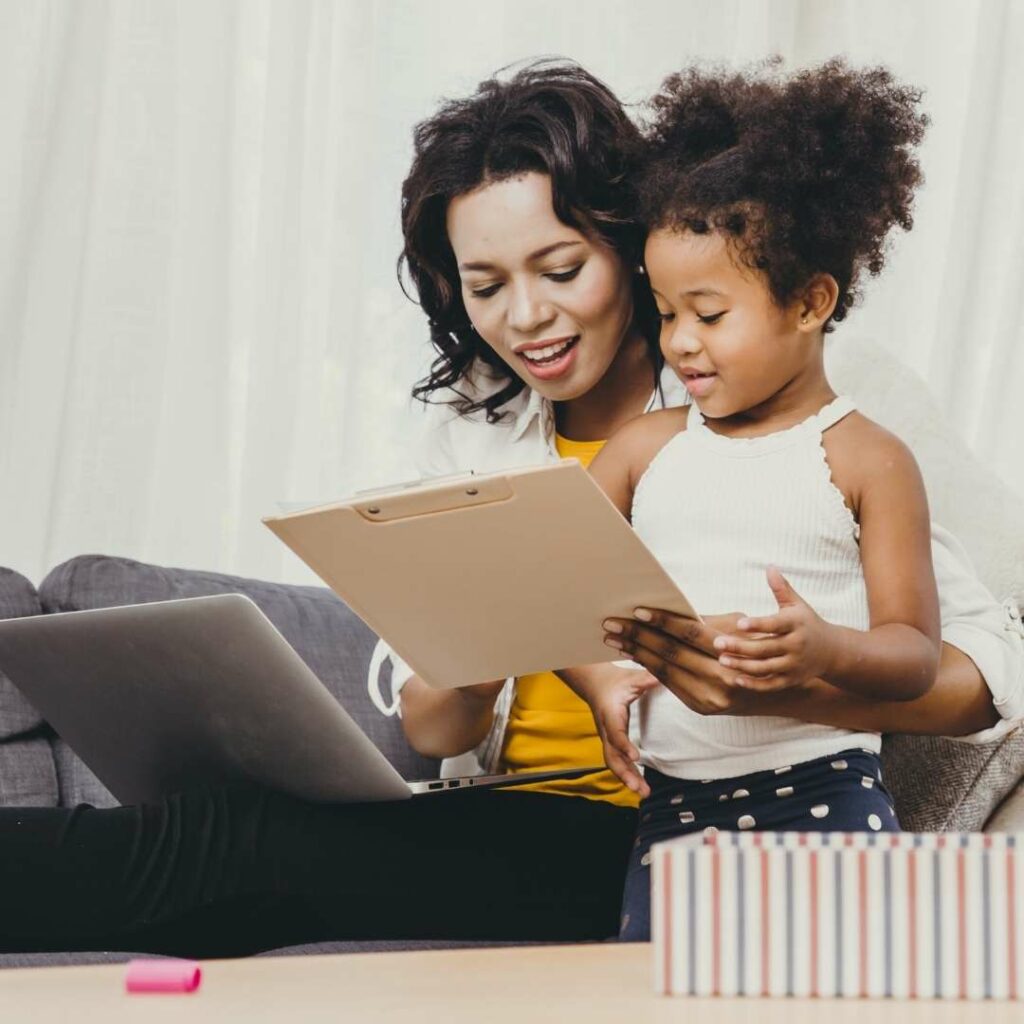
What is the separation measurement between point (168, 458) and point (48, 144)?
502 millimetres

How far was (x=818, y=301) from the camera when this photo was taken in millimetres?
1499

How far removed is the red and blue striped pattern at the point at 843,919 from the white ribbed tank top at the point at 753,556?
579 millimetres

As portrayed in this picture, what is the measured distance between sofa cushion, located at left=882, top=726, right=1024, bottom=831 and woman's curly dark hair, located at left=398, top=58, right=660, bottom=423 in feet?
1.73

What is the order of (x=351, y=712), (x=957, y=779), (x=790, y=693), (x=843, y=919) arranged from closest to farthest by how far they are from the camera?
(x=843, y=919)
(x=790, y=693)
(x=957, y=779)
(x=351, y=712)

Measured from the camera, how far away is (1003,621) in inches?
63.2

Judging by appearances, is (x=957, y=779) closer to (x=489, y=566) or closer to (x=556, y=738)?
(x=556, y=738)

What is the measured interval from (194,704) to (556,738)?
427 millimetres

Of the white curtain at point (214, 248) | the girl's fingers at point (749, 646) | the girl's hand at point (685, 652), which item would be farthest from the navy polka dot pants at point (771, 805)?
the white curtain at point (214, 248)

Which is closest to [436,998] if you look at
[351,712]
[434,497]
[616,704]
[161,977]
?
[161,977]

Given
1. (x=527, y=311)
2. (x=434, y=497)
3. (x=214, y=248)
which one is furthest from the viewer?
(x=214, y=248)

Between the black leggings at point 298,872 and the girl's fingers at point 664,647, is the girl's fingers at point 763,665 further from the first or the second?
the black leggings at point 298,872

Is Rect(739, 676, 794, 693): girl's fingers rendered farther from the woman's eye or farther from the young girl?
the woman's eye

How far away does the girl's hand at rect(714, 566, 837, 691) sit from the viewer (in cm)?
121

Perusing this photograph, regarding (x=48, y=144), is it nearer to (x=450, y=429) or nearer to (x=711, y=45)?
(x=450, y=429)
